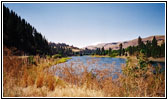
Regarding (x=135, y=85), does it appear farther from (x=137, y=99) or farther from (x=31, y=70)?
(x=31, y=70)

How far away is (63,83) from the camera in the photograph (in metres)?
3.39

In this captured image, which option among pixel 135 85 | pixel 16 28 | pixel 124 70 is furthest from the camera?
pixel 16 28

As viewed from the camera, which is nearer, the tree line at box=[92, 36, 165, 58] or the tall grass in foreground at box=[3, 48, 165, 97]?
the tall grass in foreground at box=[3, 48, 165, 97]

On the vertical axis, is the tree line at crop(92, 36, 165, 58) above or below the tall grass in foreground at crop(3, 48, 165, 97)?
above

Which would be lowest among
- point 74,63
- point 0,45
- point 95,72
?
point 95,72

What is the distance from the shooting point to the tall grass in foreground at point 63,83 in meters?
2.83

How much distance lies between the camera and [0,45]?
10.1ft

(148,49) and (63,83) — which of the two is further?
(148,49)

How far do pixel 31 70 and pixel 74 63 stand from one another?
4.22 feet

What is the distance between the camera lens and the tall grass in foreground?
2.83 meters

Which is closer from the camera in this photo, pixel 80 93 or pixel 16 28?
pixel 80 93

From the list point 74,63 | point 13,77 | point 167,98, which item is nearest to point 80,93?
point 74,63

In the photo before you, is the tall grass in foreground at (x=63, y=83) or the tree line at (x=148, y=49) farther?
the tree line at (x=148, y=49)

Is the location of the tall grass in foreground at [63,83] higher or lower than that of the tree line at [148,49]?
lower
